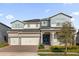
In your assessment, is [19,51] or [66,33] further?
[19,51]

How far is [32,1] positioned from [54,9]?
1.17 feet

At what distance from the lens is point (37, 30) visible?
18.1 ft

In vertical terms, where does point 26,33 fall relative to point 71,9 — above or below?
below

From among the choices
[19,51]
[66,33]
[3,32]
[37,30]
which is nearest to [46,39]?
[37,30]

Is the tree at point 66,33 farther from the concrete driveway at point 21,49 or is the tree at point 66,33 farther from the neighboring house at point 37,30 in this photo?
the concrete driveway at point 21,49

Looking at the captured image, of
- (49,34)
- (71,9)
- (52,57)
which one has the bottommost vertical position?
(52,57)

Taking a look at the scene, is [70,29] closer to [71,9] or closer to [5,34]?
[71,9]

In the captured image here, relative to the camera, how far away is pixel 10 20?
18.1 feet

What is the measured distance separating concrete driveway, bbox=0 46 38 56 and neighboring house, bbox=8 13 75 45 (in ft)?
0.23

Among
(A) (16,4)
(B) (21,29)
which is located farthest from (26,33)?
(A) (16,4)

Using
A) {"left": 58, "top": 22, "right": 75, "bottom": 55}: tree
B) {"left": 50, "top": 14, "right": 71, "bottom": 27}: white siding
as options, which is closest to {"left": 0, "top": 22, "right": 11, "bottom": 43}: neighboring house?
{"left": 50, "top": 14, "right": 71, "bottom": 27}: white siding

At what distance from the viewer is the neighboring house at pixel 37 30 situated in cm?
548

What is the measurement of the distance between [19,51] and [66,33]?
→ 775 millimetres

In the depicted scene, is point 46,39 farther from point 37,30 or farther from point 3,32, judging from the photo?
point 3,32
